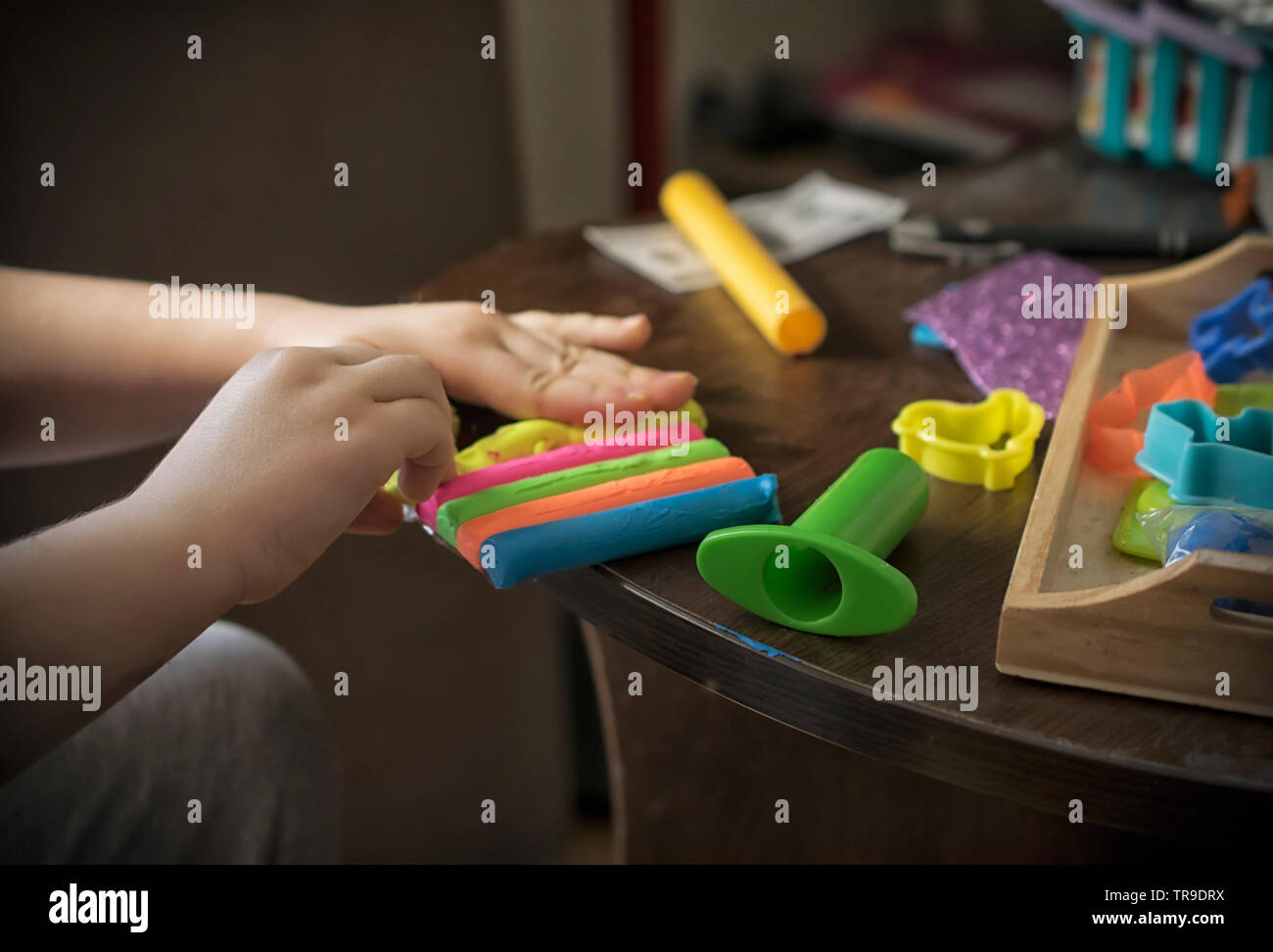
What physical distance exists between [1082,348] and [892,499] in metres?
0.22

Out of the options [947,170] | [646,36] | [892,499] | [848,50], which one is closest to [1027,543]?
[892,499]

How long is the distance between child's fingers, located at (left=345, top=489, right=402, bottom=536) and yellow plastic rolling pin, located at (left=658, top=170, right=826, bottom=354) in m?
0.27

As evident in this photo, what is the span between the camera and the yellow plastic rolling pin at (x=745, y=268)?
747 millimetres

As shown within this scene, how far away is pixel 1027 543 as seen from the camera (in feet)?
1.69

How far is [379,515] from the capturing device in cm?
59

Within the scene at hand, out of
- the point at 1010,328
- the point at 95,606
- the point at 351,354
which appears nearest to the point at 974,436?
the point at 1010,328

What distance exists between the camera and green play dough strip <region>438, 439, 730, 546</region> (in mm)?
559

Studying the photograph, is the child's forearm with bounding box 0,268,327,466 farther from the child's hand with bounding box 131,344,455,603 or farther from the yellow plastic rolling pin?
the yellow plastic rolling pin

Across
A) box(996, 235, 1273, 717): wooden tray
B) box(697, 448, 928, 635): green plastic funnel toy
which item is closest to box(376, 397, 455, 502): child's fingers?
box(697, 448, 928, 635): green plastic funnel toy

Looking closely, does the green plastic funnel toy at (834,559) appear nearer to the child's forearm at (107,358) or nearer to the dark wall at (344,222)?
the child's forearm at (107,358)

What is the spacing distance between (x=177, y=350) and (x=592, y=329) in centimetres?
24

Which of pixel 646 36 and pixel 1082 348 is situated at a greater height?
pixel 646 36

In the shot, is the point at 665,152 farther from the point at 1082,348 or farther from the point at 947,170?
the point at 1082,348

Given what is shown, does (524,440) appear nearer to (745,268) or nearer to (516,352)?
(516,352)
